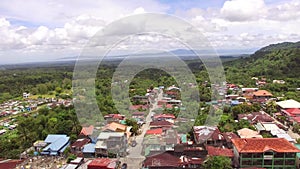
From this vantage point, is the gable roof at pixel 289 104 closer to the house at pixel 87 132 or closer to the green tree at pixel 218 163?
the green tree at pixel 218 163

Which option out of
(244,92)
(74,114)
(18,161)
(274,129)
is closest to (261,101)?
(244,92)

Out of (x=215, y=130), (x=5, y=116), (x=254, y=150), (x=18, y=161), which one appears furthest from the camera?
(x=5, y=116)

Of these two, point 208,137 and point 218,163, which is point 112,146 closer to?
point 208,137

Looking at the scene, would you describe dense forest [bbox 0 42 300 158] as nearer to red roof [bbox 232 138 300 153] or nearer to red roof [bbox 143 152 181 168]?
red roof [bbox 232 138 300 153]

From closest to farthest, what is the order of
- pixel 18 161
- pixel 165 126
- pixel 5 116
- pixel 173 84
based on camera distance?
1. pixel 18 161
2. pixel 165 126
3. pixel 5 116
4. pixel 173 84

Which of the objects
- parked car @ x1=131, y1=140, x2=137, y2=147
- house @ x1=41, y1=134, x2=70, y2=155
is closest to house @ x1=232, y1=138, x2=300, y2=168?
parked car @ x1=131, y1=140, x2=137, y2=147

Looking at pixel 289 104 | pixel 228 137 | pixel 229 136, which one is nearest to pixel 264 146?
pixel 228 137

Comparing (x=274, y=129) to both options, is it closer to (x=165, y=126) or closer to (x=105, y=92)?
(x=165, y=126)
